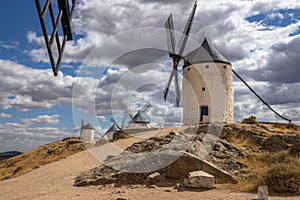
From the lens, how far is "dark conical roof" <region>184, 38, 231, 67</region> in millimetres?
25594

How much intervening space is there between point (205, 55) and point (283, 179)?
18.0 metres

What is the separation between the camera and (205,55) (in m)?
25.9

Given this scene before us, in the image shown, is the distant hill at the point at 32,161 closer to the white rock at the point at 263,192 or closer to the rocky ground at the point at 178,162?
the rocky ground at the point at 178,162

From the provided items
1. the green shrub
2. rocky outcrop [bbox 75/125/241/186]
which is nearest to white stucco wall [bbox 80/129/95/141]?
rocky outcrop [bbox 75/125/241/186]

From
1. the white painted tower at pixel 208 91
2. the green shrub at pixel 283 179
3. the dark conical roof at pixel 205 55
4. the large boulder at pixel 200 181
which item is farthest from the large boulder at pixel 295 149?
the dark conical roof at pixel 205 55

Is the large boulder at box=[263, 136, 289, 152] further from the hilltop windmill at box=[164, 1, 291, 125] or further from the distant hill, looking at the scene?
the distant hill

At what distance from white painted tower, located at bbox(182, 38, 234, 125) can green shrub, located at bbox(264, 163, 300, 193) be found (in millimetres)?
15641

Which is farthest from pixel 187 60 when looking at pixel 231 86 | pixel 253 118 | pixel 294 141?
pixel 294 141

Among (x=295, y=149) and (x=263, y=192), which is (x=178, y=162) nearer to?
(x=263, y=192)

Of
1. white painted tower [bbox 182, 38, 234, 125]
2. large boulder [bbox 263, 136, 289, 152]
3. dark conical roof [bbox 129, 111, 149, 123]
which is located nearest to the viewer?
large boulder [bbox 263, 136, 289, 152]

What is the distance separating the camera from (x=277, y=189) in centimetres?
890

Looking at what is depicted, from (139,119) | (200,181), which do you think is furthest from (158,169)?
(139,119)

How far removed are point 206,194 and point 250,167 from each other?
14.9 feet

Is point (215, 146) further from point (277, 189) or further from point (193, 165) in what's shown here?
point (277, 189)
